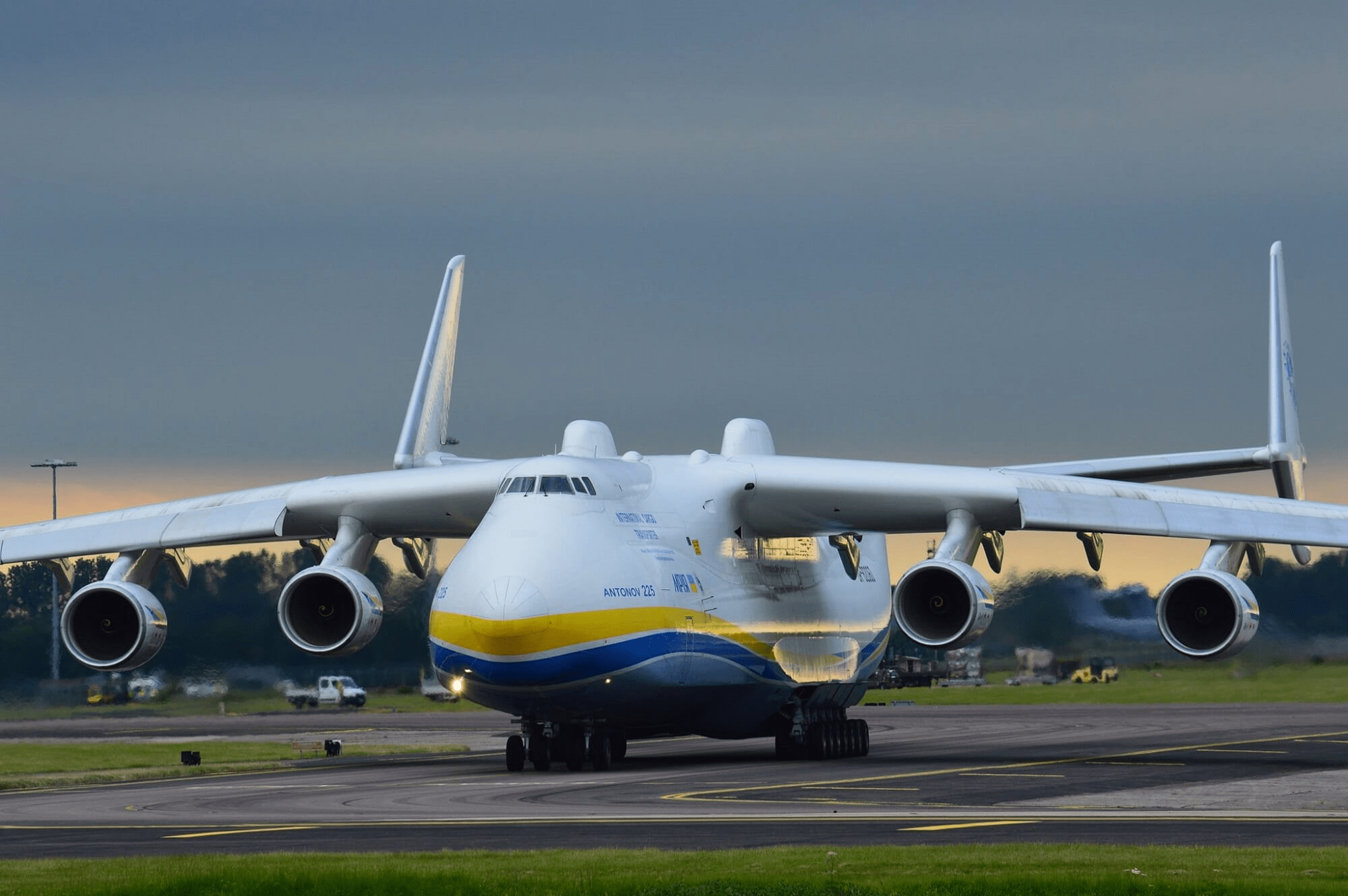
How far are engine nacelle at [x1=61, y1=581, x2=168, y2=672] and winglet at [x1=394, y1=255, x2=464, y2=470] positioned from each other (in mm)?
7242

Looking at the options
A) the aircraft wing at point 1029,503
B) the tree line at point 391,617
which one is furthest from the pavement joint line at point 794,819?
the tree line at point 391,617

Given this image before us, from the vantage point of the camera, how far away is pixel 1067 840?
16.1 meters

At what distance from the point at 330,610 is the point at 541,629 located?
4.79 metres

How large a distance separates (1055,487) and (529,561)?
7.85 m

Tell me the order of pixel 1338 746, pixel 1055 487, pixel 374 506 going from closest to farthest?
pixel 1055 487, pixel 374 506, pixel 1338 746

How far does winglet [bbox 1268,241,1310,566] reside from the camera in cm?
3328

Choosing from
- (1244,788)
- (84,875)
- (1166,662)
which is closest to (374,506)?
(1244,788)

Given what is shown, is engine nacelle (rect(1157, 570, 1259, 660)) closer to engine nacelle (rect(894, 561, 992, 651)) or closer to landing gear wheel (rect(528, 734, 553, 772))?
engine nacelle (rect(894, 561, 992, 651))

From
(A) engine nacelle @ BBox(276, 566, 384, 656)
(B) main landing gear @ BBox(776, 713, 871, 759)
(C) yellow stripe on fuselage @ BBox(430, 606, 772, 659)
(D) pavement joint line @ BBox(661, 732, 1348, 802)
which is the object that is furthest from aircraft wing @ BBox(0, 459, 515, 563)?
(D) pavement joint line @ BBox(661, 732, 1348, 802)

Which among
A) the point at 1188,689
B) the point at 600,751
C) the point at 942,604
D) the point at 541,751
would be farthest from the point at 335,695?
the point at 942,604

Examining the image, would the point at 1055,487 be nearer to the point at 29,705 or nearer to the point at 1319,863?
the point at 1319,863

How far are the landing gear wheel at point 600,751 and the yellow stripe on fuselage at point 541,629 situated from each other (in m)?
2.09

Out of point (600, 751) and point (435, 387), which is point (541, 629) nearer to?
point (600, 751)

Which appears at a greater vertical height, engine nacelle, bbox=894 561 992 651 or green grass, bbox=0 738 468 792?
engine nacelle, bbox=894 561 992 651
